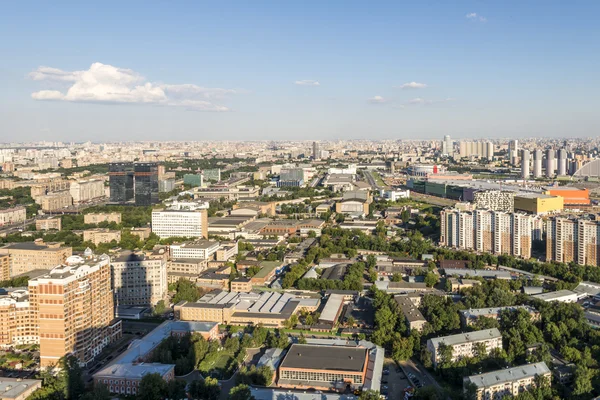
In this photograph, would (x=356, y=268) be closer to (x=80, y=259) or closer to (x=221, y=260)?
(x=221, y=260)

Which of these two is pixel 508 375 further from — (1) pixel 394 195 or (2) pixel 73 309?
(1) pixel 394 195

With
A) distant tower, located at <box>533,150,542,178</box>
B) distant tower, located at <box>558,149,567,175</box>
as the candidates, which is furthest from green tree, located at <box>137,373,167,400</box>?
distant tower, located at <box>558,149,567,175</box>

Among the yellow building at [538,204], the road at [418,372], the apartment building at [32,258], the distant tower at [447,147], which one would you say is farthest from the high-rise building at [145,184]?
the distant tower at [447,147]

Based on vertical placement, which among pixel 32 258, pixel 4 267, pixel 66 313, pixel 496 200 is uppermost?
pixel 496 200

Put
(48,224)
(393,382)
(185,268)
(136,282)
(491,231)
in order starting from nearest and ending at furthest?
1. (393,382)
2. (136,282)
3. (185,268)
4. (491,231)
5. (48,224)

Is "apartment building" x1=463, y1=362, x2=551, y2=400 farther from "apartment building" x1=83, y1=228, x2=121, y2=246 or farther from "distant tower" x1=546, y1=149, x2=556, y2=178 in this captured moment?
"distant tower" x1=546, y1=149, x2=556, y2=178

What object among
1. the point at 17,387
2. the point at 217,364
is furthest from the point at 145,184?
the point at 17,387
